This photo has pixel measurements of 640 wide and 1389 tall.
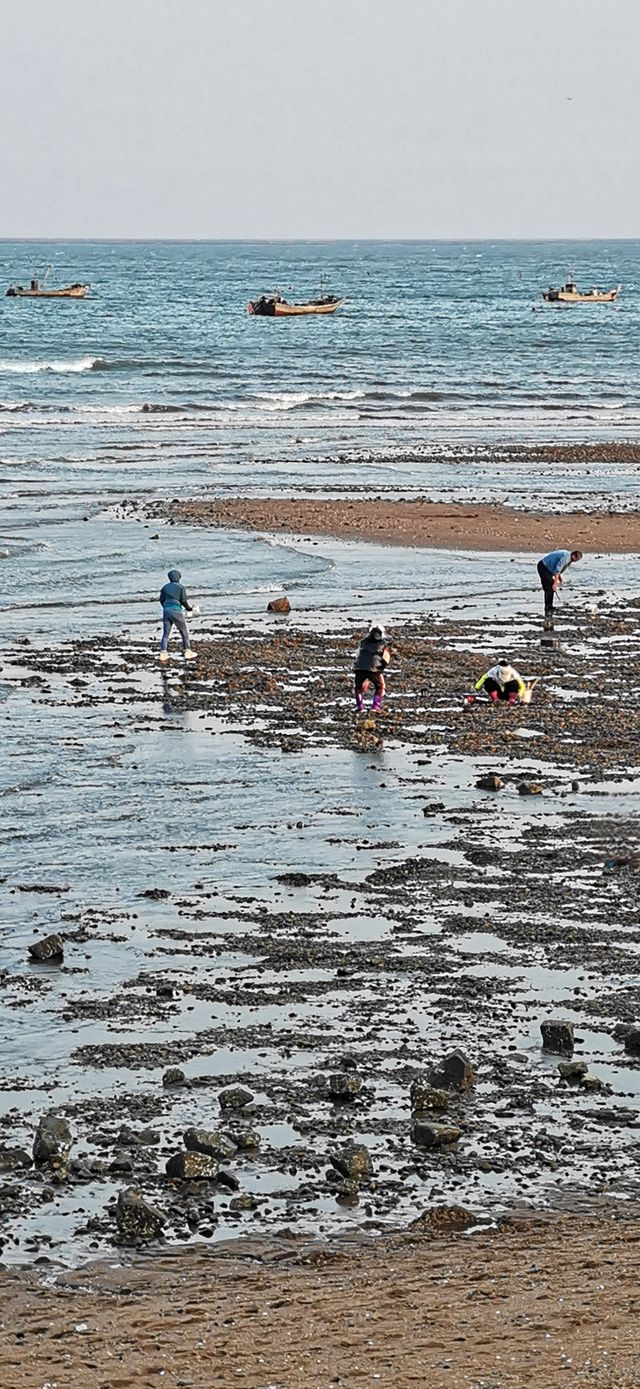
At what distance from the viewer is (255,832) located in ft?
52.7

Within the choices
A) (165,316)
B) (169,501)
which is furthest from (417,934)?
(165,316)

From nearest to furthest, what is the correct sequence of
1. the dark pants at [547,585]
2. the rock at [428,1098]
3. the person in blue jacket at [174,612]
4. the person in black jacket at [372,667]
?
the rock at [428,1098] < the person in black jacket at [372,667] < the person in blue jacket at [174,612] < the dark pants at [547,585]

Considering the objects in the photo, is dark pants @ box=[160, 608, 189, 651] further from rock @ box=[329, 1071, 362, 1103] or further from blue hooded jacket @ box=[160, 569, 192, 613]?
rock @ box=[329, 1071, 362, 1103]

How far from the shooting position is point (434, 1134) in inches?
405

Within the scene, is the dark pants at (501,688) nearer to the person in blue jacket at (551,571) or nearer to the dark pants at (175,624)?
the dark pants at (175,624)

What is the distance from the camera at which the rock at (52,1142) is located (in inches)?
396

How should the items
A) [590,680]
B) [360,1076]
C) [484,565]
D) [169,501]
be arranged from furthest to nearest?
[169,501]
[484,565]
[590,680]
[360,1076]

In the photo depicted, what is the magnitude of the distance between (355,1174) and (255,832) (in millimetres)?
6309

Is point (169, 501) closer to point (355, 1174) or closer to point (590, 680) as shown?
point (590, 680)

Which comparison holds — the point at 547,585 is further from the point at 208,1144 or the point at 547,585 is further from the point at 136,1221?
the point at 136,1221

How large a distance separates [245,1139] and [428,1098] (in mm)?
1039

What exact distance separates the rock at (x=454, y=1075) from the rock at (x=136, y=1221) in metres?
2.04

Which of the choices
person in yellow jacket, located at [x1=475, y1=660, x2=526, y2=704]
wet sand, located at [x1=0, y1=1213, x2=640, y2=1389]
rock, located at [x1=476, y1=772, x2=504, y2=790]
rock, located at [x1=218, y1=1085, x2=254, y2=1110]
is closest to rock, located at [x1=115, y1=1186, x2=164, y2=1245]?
wet sand, located at [x1=0, y1=1213, x2=640, y2=1389]

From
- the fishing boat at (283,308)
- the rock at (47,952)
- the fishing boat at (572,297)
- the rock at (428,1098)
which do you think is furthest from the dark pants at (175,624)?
the fishing boat at (572,297)
